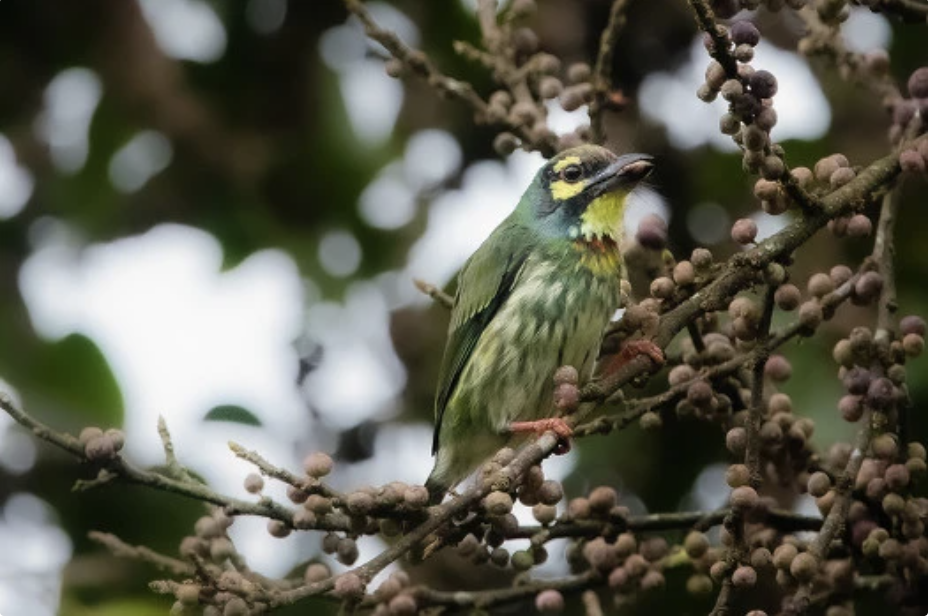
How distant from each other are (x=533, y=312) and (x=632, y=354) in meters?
0.51

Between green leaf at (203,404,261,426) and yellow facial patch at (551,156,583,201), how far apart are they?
92cm

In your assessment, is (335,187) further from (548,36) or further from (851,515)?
(851,515)

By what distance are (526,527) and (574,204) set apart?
109cm

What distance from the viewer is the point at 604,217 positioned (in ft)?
11.4

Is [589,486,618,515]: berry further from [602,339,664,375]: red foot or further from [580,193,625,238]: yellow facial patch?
[580,193,625,238]: yellow facial patch

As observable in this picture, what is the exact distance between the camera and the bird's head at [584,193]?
330cm

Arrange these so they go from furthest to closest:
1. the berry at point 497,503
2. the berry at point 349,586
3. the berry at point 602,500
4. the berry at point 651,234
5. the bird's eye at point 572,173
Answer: the bird's eye at point 572,173 → the berry at point 651,234 → the berry at point 602,500 → the berry at point 497,503 → the berry at point 349,586

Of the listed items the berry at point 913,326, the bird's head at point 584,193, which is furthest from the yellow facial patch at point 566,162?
the berry at point 913,326

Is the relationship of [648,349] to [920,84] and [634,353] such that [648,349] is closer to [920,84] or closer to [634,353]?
[634,353]

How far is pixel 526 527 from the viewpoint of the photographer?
264 cm

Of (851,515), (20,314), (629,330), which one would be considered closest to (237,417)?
(20,314)

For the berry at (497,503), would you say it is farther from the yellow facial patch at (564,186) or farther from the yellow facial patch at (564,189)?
the yellow facial patch at (564,189)

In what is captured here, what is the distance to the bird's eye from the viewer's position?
133 inches

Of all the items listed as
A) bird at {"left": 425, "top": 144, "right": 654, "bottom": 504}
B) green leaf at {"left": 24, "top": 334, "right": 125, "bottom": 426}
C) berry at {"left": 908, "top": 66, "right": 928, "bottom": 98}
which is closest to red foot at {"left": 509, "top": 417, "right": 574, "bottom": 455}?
bird at {"left": 425, "top": 144, "right": 654, "bottom": 504}
